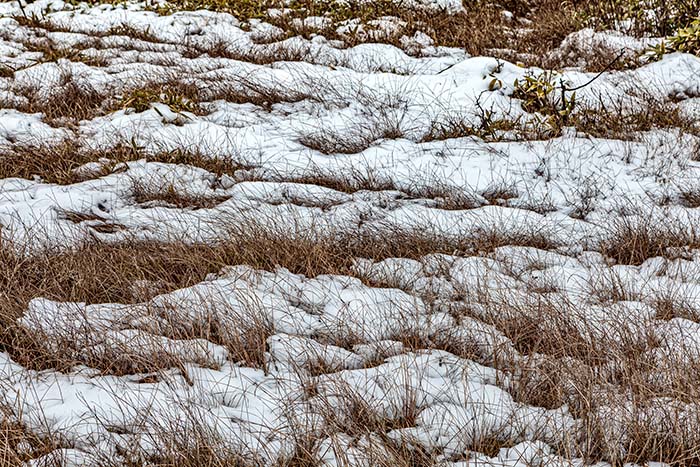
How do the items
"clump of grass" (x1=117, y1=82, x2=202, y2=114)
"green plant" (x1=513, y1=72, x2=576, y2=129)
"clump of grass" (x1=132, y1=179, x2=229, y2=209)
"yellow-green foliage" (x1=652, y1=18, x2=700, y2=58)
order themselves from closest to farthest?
1. "clump of grass" (x1=132, y1=179, x2=229, y2=209)
2. "green plant" (x1=513, y1=72, x2=576, y2=129)
3. "clump of grass" (x1=117, y1=82, x2=202, y2=114)
4. "yellow-green foliage" (x1=652, y1=18, x2=700, y2=58)

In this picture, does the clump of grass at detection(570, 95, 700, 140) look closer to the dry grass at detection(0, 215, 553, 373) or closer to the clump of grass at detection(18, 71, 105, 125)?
the dry grass at detection(0, 215, 553, 373)

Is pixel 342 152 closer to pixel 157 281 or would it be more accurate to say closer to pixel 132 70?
pixel 157 281

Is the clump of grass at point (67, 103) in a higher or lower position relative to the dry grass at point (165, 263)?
higher

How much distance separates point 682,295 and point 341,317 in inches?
80.5

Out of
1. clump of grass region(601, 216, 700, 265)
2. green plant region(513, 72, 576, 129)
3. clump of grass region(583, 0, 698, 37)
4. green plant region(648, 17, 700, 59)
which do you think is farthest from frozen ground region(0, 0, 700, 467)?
clump of grass region(583, 0, 698, 37)

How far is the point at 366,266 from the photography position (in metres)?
3.66

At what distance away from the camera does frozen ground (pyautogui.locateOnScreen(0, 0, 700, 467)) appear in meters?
2.32

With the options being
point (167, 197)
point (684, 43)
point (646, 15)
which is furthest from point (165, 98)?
point (646, 15)

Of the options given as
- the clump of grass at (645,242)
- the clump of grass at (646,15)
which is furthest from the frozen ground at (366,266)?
the clump of grass at (646,15)

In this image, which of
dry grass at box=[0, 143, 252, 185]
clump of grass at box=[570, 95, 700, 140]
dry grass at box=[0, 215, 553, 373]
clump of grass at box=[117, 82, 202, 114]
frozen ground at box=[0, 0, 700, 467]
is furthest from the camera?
clump of grass at box=[117, 82, 202, 114]

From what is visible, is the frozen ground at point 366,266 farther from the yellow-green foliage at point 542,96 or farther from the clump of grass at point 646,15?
the clump of grass at point 646,15

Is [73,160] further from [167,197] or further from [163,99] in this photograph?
[163,99]

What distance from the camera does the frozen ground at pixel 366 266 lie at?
7.63ft

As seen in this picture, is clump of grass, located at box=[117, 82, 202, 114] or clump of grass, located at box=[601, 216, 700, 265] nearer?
clump of grass, located at box=[601, 216, 700, 265]
